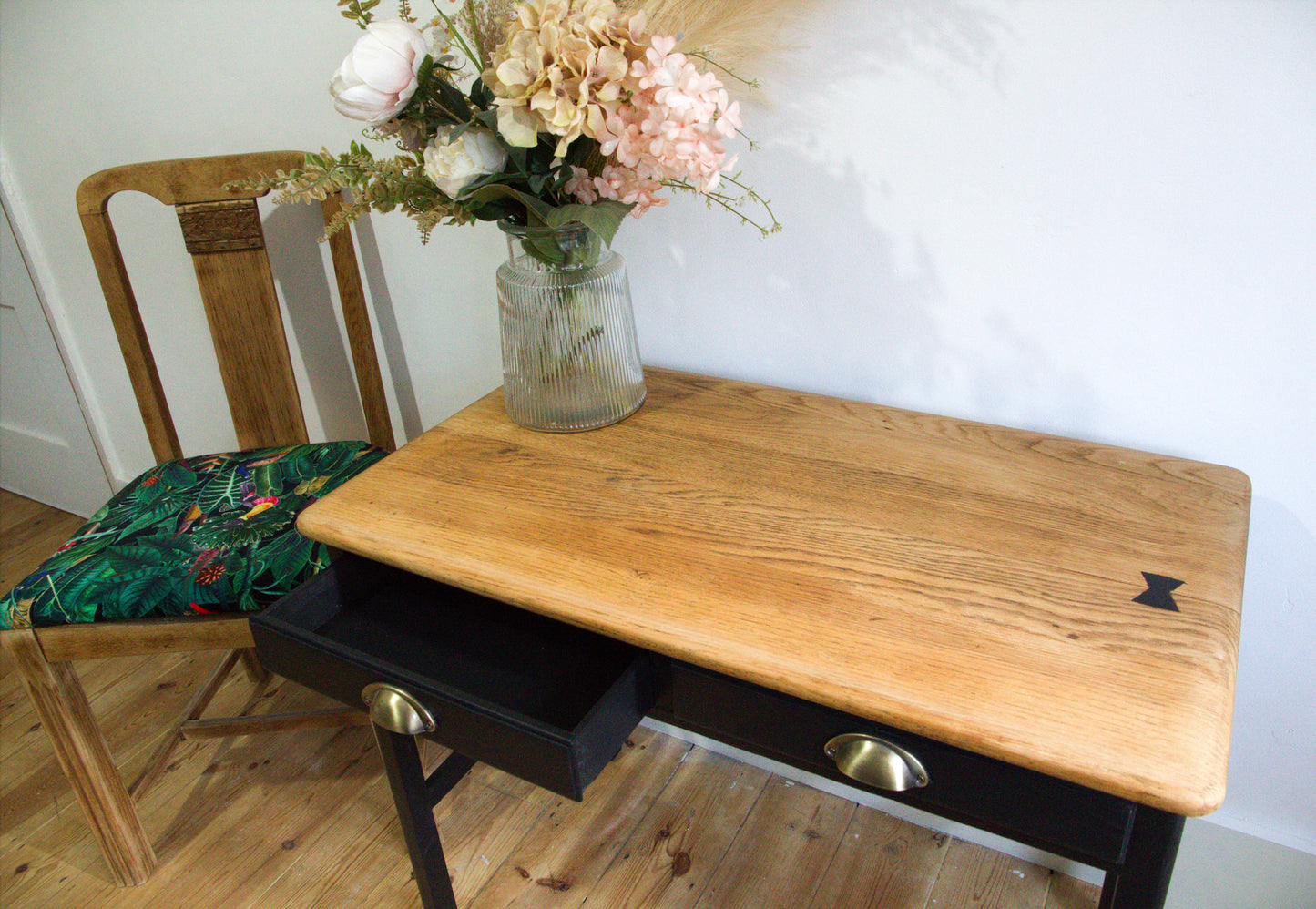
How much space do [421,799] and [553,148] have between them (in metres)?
0.76

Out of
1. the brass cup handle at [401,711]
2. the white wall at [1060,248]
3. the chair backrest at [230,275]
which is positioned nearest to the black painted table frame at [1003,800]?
the brass cup handle at [401,711]

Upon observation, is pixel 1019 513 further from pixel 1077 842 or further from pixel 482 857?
pixel 482 857

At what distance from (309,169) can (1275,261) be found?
3.33 feet

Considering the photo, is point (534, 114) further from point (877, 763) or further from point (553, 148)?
point (877, 763)

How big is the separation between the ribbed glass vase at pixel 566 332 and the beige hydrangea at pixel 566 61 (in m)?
0.16

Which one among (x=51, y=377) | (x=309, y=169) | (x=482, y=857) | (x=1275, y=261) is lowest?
(x=482, y=857)

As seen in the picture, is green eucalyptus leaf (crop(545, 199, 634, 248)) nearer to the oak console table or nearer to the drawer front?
the oak console table

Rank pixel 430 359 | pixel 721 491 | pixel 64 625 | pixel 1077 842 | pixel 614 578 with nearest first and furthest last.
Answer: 1. pixel 1077 842
2. pixel 614 578
3. pixel 721 491
4. pixel 64 625
5. pixel 430 359

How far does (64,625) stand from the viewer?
3.82 feet

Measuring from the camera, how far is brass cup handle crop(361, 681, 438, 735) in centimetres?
83

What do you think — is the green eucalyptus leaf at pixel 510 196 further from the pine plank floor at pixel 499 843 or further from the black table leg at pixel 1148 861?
the pine plank floor at pixel 499 843

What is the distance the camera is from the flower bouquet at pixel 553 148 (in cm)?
80

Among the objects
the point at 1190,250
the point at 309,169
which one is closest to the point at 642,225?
the point at 309,169

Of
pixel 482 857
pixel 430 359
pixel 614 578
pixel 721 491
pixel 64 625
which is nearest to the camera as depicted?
pixel 614 578
